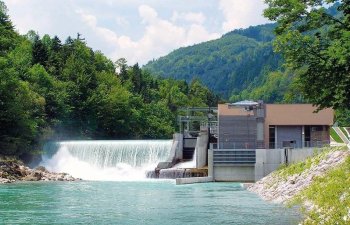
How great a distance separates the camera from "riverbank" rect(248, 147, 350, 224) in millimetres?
15219

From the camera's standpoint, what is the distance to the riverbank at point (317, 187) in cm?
1522

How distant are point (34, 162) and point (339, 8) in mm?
43780

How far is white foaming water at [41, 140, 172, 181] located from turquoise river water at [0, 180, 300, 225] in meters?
12.8

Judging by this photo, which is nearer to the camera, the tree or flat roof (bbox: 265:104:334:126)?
the tree

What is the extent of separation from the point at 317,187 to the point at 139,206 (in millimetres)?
7847

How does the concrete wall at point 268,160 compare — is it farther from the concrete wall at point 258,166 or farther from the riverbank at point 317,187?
the riverbank at point 317,187

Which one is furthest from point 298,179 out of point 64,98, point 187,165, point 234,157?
point 64,98

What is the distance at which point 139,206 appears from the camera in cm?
2631

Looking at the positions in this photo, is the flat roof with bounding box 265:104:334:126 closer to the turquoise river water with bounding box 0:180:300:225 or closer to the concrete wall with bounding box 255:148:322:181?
the concrete wall with bounding box 255:148:322:181

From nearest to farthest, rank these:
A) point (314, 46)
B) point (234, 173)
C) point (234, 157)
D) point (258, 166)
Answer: point (314, 46)
point (258, 166)
point (234, 173)
point (234, 157)

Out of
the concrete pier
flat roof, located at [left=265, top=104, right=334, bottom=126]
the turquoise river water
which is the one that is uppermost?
flat roof, located at [left=265, top=104, right=334, bottom=126]

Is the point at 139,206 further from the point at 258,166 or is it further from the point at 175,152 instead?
the point at 175,152

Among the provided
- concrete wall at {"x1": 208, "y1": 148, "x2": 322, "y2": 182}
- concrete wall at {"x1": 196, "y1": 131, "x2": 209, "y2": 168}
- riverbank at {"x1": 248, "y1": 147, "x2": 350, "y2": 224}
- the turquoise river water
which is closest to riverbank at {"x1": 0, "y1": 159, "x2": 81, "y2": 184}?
the turquoise river water

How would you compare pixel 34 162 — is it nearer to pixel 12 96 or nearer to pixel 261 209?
pixel 12 96
